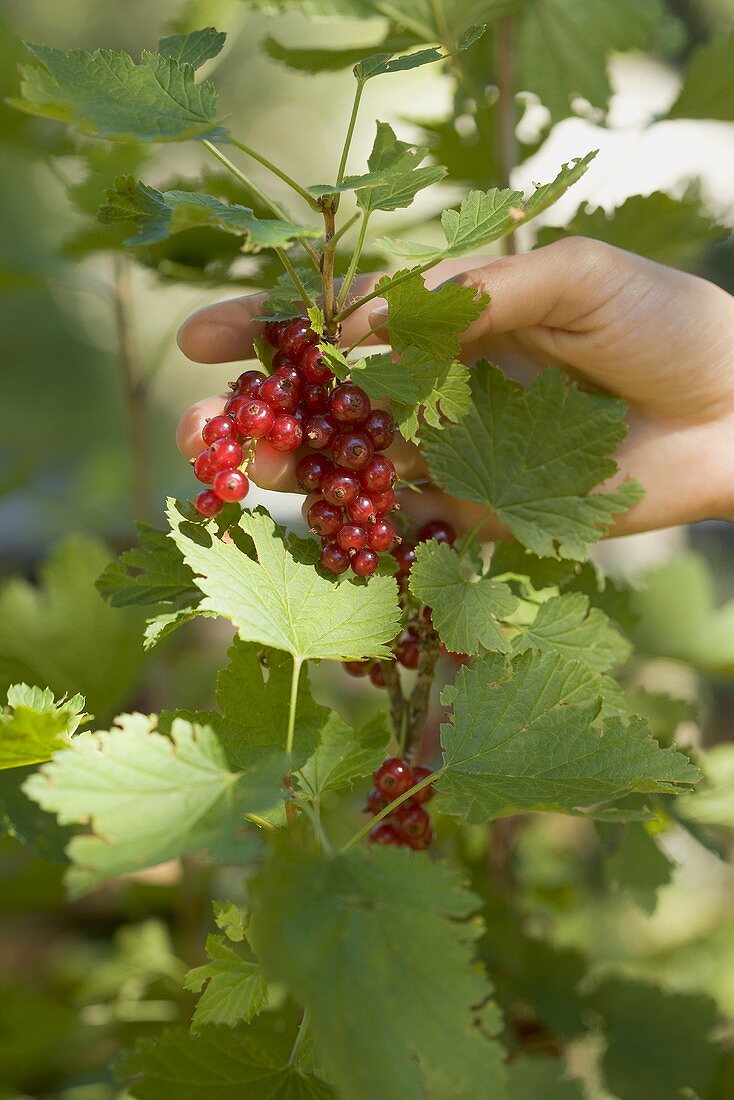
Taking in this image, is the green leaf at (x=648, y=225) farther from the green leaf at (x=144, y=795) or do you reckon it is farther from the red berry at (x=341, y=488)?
the green leaf at (x=144, y=795)

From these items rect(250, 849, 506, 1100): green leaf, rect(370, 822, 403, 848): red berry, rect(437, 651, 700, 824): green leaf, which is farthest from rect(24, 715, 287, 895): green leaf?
rect(370, 822, 403, 848): red berry

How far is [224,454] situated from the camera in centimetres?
63

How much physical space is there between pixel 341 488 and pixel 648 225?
1.85ft

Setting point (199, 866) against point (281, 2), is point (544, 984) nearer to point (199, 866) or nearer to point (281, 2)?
point (199, 866)

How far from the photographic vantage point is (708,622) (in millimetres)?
1357

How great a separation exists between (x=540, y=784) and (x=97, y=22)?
20.7 ft

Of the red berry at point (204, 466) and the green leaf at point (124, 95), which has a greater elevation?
the green leaf at point (124, 95)

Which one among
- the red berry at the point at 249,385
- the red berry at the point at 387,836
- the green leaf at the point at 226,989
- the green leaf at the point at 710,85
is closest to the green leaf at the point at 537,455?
the red berry at the point at 249,385

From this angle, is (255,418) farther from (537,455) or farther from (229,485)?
(537,455)

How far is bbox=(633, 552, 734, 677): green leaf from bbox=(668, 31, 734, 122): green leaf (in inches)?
24.5

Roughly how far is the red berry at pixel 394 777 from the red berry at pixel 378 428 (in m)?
0.24

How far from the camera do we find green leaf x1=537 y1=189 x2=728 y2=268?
957mm

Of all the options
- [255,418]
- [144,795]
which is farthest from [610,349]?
[144,795]

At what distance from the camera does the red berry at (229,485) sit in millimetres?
625
